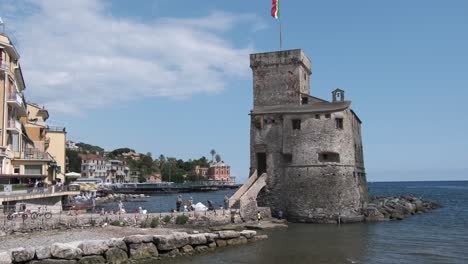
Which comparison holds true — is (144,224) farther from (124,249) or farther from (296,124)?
(296,124)

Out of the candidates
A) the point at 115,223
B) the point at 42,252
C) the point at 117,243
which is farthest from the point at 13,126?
the point at 42,252

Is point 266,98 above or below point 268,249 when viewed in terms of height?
above

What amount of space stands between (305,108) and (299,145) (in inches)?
113

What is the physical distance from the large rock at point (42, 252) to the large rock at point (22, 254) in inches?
6.9

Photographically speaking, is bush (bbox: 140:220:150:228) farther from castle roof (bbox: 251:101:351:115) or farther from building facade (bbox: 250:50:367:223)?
castle roof (bbox: 251:101:351:115)

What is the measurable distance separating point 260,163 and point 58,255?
22.7 metres

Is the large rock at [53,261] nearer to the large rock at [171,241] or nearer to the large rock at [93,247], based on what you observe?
the large rock at [93,247]

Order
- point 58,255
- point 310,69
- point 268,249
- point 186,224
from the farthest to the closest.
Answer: point 310,69 → point 186,224 → point 268,249 → point 58,255

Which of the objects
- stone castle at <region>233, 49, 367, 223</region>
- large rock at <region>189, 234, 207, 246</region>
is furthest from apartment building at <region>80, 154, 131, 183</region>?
large rock at <region>189, 234, 207, 246</region>

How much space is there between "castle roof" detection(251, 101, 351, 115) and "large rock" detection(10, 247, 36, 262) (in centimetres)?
2247

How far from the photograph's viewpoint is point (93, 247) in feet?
65.2

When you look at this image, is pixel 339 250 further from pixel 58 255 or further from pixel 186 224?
pixel 58 255

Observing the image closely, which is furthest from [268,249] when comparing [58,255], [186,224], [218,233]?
[58,255]

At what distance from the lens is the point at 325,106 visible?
3616cm
